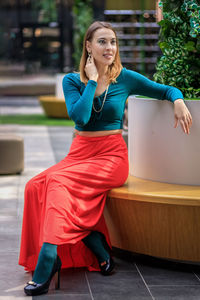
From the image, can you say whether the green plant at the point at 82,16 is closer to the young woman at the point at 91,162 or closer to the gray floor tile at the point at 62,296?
the young woman at the point at 91,162

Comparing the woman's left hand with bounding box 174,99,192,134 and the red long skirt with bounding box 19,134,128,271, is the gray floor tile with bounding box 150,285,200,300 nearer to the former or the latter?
the red long skirt with bounding box 19,134,128,271

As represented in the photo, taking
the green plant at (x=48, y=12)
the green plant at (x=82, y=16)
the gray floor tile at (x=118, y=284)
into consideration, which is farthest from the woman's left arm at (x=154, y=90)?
the green plant at (x=48, y=12)

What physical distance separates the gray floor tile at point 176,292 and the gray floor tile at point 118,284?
0.07m

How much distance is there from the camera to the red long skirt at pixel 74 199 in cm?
343

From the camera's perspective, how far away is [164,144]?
395 centimetres

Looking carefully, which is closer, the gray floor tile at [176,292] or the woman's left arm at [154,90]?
the gray floor tile at [176,292]

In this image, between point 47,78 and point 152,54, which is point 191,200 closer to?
point 152,54

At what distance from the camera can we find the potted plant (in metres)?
3.89

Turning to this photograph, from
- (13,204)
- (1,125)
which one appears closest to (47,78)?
(1,125)

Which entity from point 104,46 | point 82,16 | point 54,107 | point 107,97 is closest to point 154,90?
point 107,97

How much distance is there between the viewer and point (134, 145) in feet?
13.9

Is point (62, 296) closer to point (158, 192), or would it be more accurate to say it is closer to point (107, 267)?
point (107, 267)

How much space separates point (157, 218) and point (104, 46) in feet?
3.90

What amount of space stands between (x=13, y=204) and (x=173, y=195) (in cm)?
248
